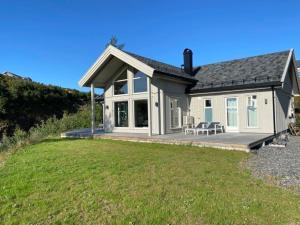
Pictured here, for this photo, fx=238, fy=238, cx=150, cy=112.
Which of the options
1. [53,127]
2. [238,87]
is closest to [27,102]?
[53,127]

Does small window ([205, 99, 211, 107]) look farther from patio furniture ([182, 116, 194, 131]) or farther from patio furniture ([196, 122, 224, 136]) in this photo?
patio furniture ([196, 122, 224, 136])

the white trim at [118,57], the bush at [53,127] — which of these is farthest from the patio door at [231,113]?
the bush at [53,127]

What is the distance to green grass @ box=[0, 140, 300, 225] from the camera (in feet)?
11.5

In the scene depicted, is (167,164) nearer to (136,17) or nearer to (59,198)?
(59,198)

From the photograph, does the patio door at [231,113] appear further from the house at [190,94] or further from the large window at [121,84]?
the large window at [121,84]

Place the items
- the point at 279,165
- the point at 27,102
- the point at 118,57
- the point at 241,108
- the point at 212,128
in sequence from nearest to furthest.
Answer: the point at 279,165 < the point at 118,57 < the point at 241,108 < the point at 212,128 < the point at 27,102

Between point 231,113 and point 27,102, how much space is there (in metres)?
17.0

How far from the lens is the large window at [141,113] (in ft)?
45.5

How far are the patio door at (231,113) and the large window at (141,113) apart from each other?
185 inches

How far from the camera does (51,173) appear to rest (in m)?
5.84

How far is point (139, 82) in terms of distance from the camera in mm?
14070

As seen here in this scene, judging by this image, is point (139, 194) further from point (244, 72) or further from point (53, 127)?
point (53, 127)

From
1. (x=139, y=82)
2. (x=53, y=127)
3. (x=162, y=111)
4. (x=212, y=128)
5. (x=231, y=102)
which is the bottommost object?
(x=212, y=128)

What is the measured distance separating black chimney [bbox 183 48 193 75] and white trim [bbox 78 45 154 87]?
227 inches
